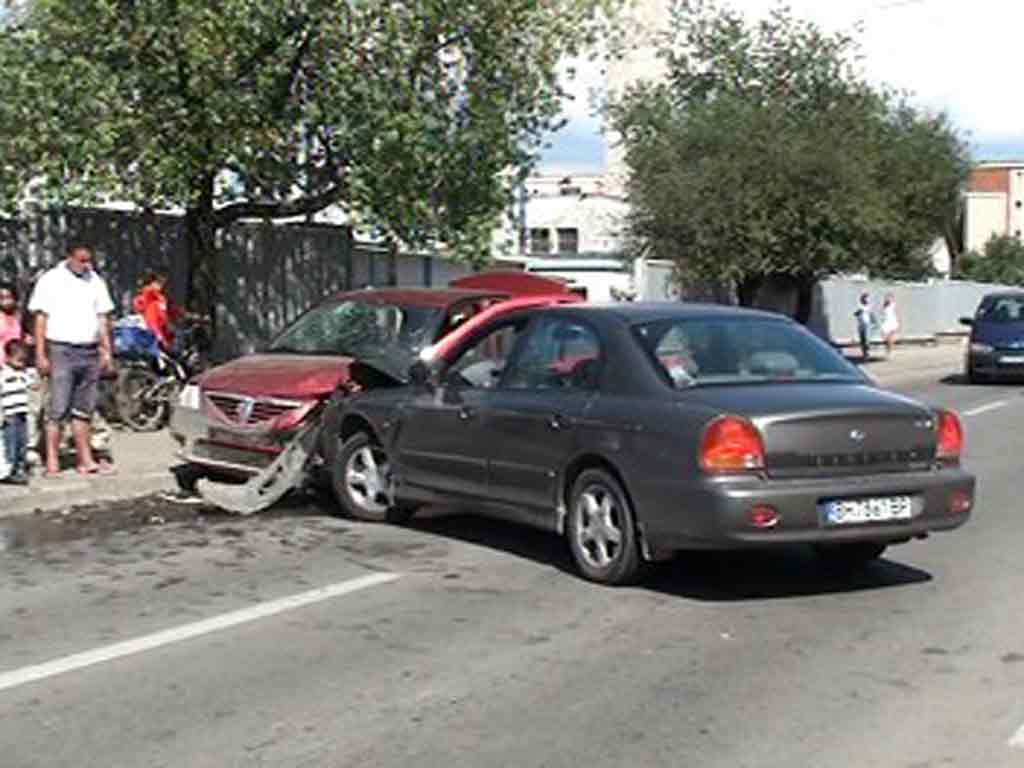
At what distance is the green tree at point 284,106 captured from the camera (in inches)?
602

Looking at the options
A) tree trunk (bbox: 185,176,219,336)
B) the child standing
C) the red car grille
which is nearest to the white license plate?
the red car grille

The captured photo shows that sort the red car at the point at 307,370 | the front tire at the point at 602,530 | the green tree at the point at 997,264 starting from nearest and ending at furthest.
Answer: the front tire at the point at 602,530 → the red car at the point at 307,370 → the green tree at the point at 997,264

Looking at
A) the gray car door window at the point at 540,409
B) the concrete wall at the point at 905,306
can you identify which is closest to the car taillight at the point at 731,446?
the gray car door window at the point at 540,409

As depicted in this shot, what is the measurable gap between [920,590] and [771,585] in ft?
2.63

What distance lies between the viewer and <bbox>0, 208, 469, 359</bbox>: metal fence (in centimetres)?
1750

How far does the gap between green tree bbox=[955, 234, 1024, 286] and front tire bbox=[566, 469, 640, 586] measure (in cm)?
8650

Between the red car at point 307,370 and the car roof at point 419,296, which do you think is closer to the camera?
the red car at point 307,370

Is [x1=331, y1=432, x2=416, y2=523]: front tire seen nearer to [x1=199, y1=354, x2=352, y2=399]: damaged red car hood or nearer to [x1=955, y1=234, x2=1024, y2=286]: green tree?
[x1=199, y1=354, x2=352, y2=399]: damaged red car hood

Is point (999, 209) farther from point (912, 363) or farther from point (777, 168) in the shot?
point (777, 168)

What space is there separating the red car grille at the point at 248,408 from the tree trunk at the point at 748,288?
68.2ft

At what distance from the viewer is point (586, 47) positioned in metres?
18.2

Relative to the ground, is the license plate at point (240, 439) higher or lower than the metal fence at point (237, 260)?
lower

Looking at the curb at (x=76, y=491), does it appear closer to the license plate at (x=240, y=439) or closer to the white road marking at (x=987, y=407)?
the license plate at (x=240, y=439)

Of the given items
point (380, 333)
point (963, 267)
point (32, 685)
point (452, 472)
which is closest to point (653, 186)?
point (380, 333)
